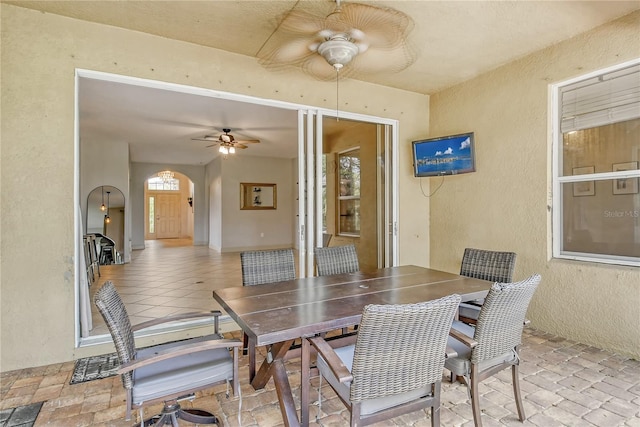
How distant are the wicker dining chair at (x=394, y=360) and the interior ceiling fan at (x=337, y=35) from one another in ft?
5.96

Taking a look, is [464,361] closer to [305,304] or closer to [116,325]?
[305,304]

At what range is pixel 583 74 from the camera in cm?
309

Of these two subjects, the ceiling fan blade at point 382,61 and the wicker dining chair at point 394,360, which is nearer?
the wicker dining chair at point 394,360

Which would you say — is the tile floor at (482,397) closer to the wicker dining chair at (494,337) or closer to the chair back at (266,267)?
the wicker dining chair at (494,337)

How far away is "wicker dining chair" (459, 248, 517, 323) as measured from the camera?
108 inches

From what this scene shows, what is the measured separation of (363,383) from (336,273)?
5.36ft

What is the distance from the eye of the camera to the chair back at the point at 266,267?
270 centimetres

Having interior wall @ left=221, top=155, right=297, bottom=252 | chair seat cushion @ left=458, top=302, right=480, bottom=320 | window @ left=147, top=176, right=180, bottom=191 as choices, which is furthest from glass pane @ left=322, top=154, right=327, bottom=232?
window @ left=147, top=176, right=180, bottom=191

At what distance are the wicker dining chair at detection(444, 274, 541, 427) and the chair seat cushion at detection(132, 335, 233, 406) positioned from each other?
1.24m

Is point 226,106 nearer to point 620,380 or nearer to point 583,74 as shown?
point 583,74

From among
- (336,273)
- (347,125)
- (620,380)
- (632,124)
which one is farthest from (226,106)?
(620,380)

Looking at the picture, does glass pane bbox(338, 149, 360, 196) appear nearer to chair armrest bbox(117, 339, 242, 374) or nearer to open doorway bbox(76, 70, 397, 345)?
open doorway bbox(76, 70, 397, 345)

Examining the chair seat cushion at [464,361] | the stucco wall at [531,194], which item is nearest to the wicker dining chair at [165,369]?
the chair seat cushion at [464,361]

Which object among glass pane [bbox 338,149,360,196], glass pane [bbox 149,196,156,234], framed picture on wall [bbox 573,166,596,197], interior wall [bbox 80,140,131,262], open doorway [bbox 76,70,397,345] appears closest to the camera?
framed picture on wall [bbox 573,166,596,197]
